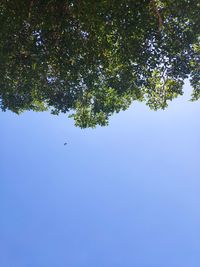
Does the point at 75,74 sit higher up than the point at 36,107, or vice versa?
the point at 36,107

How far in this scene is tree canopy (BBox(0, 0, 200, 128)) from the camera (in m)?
17.0

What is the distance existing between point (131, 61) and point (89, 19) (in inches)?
153

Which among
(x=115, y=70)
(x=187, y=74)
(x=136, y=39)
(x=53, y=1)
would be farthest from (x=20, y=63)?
(x=187, y=74)

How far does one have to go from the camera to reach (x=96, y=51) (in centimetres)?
1859

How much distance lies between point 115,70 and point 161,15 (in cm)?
428

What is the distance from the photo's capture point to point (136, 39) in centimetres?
1802

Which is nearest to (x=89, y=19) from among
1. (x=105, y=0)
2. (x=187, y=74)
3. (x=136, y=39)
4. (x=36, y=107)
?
(x=105, y=0)

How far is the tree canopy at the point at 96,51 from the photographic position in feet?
55.8

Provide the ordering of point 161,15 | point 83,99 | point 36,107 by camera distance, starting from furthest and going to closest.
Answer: point 36,107, point 83,99, point 161,15

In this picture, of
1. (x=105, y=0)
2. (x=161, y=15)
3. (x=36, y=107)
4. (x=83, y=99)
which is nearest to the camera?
(x=105, y=0)

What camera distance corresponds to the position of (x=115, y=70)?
20.0 meters

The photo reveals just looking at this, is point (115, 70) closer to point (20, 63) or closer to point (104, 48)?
point (104, 48)

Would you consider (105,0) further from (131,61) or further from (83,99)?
(83,99)

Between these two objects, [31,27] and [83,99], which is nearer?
[31,27]
